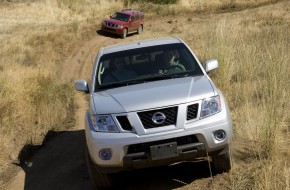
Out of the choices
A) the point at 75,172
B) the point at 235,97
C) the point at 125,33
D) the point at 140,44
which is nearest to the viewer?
the point at 140,44

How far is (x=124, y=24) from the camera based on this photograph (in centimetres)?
2945

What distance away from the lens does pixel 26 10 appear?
4303 cm

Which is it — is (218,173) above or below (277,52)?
below

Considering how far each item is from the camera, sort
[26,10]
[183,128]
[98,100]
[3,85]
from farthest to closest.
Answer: [26,10] → [3,85] → [98,100] → [183,128]

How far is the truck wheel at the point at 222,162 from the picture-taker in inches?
204

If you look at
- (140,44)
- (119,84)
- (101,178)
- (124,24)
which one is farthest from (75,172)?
(124,24)

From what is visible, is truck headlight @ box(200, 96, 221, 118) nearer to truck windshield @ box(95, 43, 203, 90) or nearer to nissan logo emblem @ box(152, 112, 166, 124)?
nissan logo emblem @ box(152, 112, 166, 124)

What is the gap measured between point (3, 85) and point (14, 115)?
188 centimetres

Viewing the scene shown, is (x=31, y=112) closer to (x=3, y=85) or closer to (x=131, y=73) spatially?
(x=3, y=85)

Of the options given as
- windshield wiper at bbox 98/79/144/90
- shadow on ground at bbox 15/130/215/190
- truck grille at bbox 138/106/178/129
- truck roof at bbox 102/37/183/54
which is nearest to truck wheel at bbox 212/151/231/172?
shadow on ground at bbox 15/130/215/190

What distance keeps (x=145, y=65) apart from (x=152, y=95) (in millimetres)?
1191

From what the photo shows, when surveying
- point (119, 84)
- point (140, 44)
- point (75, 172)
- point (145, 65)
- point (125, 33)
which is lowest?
point (125, 33)

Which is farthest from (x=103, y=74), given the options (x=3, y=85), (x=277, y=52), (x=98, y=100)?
(x=3, y=85)

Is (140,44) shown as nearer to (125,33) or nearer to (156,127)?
(156,127)
